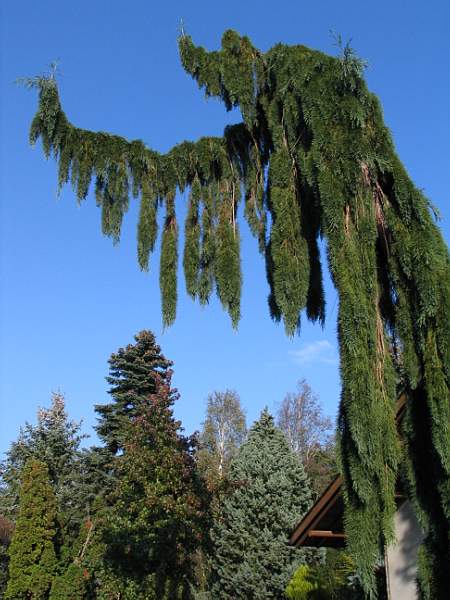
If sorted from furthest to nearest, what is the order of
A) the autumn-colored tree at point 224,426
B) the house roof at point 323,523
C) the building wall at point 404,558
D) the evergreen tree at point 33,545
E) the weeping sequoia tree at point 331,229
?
1. the autumn-colored tree at point 224,426
2. the evergreen tree at point 33,545
3. the house roof at point 323,523
4. the building wall at point 404,558
5. the weeping sequoia tree at point 331,229

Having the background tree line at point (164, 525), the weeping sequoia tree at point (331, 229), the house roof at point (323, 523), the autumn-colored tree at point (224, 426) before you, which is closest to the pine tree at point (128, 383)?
the background tree line at point (164, 525)

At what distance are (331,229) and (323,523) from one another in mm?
6331

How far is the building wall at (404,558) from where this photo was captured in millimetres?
7742

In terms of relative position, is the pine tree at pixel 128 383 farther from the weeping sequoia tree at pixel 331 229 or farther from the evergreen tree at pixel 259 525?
the weeping sequoia tree at pixel 331 229

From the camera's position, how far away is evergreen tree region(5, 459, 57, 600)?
56.0ft

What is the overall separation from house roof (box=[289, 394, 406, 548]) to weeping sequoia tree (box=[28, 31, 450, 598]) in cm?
397

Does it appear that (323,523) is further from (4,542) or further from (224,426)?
(224,426)

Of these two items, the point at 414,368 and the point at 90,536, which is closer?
the point at 414,368

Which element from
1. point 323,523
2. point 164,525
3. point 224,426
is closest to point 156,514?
point 164,525

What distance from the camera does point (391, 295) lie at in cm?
473

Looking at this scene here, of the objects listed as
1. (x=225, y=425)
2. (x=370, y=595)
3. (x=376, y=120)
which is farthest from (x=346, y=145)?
(x=225, y=425)

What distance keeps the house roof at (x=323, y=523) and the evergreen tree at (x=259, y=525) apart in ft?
27.8

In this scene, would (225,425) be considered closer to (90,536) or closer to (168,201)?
(90,536)

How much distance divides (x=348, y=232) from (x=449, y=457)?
66.8 inches
